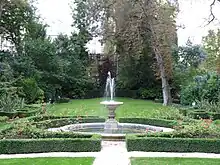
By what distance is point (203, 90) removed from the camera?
23812 millimetres

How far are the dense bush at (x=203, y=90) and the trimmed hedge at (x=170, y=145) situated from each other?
44.8ft

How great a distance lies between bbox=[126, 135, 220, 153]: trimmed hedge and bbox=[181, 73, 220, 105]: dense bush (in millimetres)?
13654

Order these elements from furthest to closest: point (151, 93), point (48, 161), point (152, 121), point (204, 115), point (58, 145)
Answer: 1. point (151, 93)
2. point (204, 115)
3. point (152, 121)
4. point (58, 145)
5. point (48, 161)

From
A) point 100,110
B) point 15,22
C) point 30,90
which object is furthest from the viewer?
point 15,22

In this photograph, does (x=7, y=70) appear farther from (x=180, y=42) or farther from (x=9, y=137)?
(x=180, y=42)

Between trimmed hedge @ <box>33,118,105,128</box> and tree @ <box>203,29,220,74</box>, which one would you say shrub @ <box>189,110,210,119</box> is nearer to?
trimmed hedge @ <box>33,118,105,128</box>

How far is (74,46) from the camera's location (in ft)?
117

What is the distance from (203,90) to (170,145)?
14749 mm

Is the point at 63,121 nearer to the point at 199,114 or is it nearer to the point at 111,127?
the point at 111,127

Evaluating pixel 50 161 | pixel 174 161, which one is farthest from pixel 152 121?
pixel 50 161

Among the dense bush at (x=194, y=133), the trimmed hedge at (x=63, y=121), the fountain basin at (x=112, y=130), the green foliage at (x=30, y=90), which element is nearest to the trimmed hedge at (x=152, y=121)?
the fountain basin at (x=112, y=130)

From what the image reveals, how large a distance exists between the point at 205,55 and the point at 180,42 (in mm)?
2658

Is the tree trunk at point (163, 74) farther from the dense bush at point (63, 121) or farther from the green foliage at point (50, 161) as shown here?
the green foliage at point (50, 161)

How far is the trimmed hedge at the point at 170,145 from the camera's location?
979 cm
